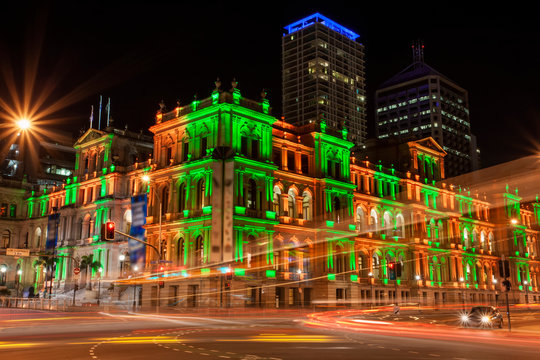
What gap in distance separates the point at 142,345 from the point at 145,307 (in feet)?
124

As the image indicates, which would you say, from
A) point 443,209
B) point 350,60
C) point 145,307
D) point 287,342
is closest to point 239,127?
point 145,307

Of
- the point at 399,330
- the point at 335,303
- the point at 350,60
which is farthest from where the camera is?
the point at 350,60

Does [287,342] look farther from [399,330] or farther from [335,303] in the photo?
[335,303]

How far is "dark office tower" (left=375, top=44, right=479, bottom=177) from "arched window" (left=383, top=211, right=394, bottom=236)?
87792mm

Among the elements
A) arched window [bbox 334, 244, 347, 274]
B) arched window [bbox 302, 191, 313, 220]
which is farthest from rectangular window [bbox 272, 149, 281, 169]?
arched window [bbox 334, 244, 347, 274]

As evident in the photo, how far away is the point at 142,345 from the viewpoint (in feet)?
A: 64.4

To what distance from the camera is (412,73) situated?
174 metres

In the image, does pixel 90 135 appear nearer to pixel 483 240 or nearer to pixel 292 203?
pixel 292 203

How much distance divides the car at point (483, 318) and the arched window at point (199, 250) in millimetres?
28685

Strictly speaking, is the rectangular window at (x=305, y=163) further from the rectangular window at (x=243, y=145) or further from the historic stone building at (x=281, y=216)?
the rectangular window at (x=243, y=145)

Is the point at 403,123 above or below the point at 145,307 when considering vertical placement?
above

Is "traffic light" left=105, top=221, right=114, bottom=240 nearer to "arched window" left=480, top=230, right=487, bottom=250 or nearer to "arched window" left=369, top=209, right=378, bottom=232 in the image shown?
"arched window" left=369, top=209, right=378, bottom=232

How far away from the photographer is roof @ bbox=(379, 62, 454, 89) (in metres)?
168

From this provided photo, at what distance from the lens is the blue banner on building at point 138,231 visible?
205 feet
